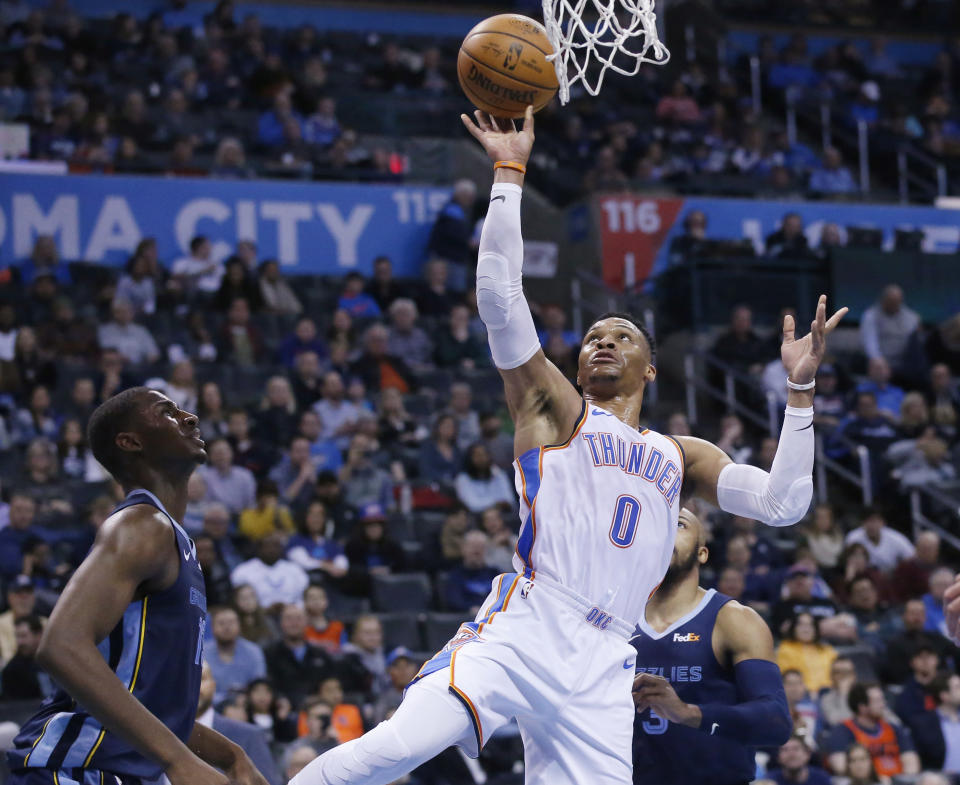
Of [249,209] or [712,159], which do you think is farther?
[712,159]

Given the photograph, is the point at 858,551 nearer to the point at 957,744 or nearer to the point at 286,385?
Result: the point at 957,744

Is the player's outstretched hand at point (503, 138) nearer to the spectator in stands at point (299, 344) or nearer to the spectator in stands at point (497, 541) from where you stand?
the spectator in stands at point (497, 541)

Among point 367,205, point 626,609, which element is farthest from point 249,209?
point 626,609

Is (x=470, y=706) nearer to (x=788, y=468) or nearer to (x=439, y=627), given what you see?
(x=788, y=468)

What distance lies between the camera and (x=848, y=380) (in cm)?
1486

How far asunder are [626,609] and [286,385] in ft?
26.4

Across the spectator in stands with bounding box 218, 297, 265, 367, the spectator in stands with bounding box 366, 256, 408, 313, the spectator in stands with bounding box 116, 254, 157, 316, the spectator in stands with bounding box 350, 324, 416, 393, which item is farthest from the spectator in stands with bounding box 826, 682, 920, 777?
the spectator in stands with bounding box 116, 254, 157, 316

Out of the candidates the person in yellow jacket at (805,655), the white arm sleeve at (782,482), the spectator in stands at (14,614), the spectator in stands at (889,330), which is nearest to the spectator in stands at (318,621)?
the spectator in stands at (14,614)

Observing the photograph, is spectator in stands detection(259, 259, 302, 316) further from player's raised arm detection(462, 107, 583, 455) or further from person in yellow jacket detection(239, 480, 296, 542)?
player's raised arm detection(462, 107, 583, 455)

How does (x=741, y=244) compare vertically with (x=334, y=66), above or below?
below

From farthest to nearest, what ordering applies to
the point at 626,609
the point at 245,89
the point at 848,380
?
the point at 245,89 → the point at 848,380 → the point at 626,609

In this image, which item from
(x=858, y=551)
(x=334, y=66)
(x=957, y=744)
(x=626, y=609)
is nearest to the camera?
(x=626, y=609)

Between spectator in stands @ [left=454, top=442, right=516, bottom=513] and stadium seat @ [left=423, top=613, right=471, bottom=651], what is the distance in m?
1.51

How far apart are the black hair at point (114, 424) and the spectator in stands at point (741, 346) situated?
1120 centimetres
